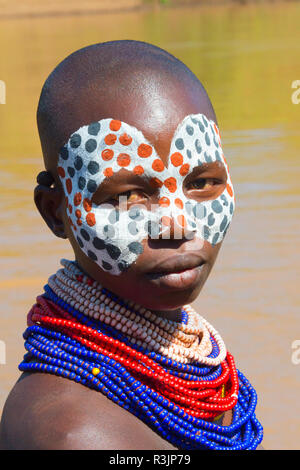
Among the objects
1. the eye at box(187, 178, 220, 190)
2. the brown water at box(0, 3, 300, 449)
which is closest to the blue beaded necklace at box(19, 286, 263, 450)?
the eye at box(187, 178, 220, 190)

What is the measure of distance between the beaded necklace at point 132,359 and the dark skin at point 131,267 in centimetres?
3

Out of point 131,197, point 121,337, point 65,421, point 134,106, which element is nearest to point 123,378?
point 121,337

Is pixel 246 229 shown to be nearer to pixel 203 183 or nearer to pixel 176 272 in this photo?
pixel 203 183

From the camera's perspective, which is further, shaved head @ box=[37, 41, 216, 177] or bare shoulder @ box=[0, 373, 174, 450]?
shaved head @ box=[37, 41, 216, 177]

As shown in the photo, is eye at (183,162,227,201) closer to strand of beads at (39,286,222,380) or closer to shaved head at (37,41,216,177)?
shaved head at (37,41,216,177)

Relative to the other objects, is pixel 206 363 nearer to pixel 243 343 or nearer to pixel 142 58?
pixel 142 58

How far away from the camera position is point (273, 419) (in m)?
4.08

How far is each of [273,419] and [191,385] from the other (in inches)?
71.8

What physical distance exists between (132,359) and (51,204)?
0.52 meters

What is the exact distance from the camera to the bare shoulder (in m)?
2.04

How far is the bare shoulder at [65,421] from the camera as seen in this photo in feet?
6.68

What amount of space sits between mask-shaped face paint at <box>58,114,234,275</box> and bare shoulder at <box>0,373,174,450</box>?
356 millimetres

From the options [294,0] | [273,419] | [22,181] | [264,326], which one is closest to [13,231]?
[22,181]

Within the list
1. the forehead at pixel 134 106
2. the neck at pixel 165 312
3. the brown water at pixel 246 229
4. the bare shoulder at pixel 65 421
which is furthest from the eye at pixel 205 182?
the brown water at pixel 246 229
